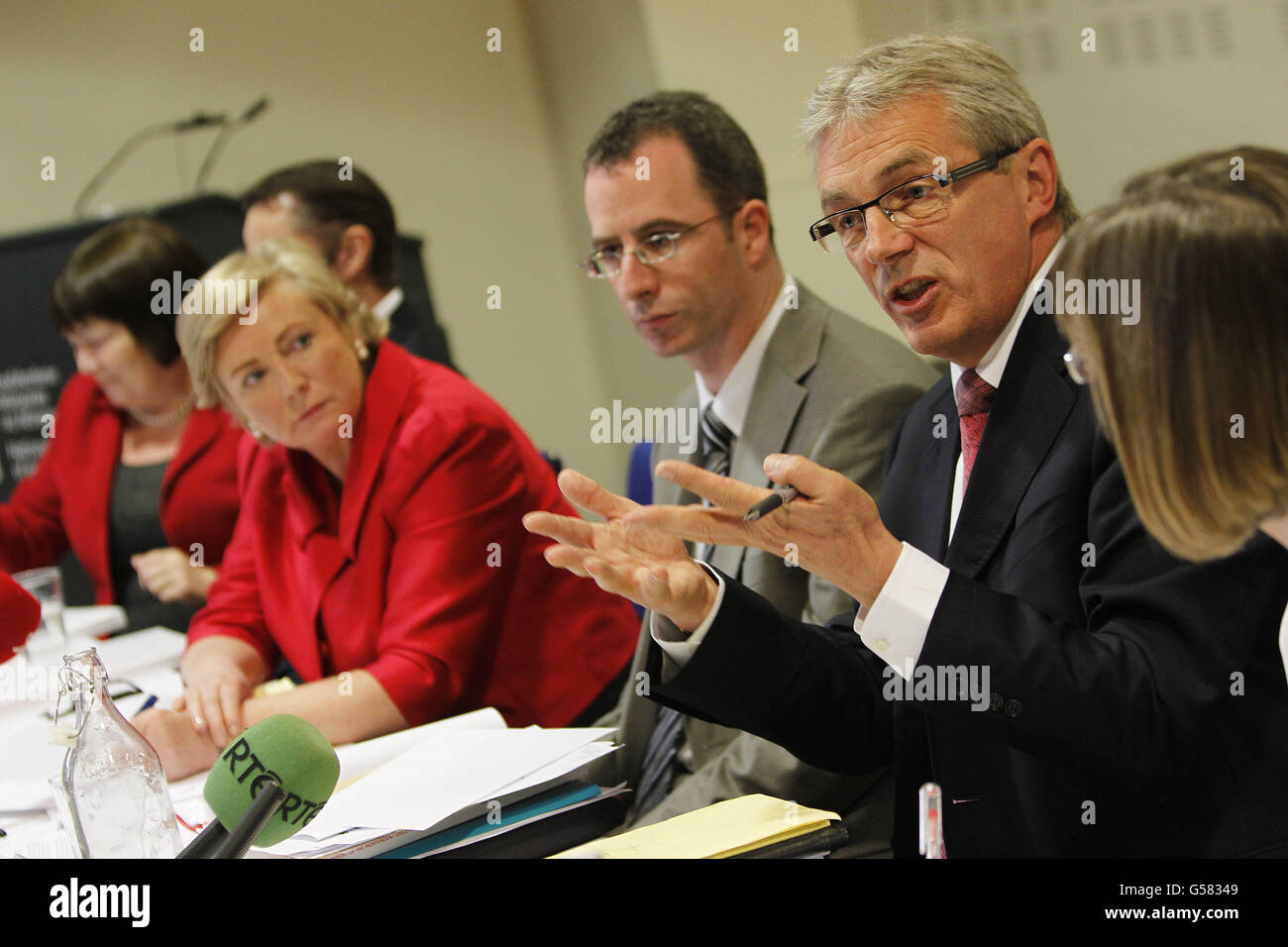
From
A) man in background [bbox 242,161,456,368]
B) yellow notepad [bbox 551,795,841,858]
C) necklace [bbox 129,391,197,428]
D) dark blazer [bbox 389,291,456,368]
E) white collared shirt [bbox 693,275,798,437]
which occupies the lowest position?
yellow notepad [bbox 551,795,841,858]

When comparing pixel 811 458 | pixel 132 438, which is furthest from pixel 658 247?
pixel 132 438

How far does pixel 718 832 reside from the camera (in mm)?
Result: 1104

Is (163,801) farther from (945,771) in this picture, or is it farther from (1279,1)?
(1279,1)

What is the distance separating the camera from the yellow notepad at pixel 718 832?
106cm

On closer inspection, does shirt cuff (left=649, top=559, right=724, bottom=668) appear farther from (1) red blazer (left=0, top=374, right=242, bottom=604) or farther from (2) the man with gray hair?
(1) red blazer (left=0, top=374, right=242, bottom=604)

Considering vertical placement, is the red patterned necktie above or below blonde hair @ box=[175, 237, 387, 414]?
below

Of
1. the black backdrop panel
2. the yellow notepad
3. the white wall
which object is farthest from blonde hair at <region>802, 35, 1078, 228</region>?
the black backdrop panel

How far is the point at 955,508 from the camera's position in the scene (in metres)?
1.39

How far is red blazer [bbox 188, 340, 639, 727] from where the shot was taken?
183 cm

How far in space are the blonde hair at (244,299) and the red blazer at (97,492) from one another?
76cm

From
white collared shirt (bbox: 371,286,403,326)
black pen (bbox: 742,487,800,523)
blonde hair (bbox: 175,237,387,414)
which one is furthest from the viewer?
white collared shirt (bbox: 371,286,403,326)

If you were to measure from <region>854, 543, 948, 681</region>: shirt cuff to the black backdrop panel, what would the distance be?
9.93 feet

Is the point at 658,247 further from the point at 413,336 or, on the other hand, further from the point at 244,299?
the point at 413,336
